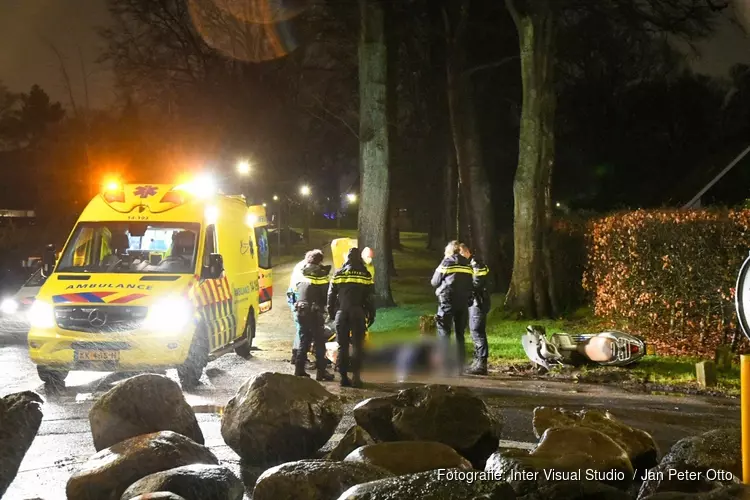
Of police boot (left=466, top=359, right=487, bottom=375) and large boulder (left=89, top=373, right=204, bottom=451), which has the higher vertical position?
large boulder (left=89, top=373, right=204, bottom=451)

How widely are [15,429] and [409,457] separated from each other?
298cm

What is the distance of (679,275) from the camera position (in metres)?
12.6

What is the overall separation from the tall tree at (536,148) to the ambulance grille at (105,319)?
960 centimetres

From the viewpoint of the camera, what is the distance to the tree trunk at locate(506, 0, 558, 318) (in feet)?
57.7

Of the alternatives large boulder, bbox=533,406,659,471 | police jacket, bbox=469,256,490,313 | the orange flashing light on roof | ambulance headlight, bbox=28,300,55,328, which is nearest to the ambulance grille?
ambulance headlight, bbox=28,300,55,328

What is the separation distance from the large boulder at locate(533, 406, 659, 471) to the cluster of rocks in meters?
0.01

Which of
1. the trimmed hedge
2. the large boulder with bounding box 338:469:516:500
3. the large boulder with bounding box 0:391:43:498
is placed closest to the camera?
the large boulder with bounding box 338:469:516:500

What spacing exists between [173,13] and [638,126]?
22587 millimetres

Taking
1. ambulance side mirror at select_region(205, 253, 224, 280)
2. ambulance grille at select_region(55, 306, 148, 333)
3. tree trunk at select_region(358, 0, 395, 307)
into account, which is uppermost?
tree trunk at select_region(358, 0, 395, 307)

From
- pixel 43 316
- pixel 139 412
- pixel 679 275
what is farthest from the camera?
pixel 679 275

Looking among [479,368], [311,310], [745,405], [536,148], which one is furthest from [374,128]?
[745,405]

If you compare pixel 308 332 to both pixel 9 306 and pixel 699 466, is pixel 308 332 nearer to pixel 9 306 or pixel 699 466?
pixel 699 466

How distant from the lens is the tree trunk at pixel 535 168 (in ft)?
57.7

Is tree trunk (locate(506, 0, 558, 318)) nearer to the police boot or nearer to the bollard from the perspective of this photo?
the police boot
